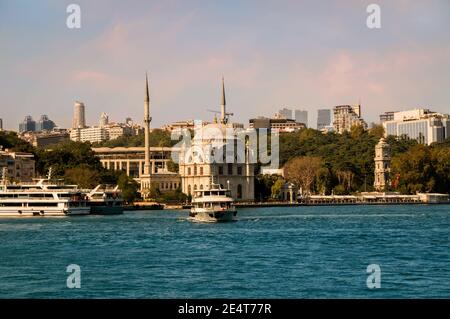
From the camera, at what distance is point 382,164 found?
265ft

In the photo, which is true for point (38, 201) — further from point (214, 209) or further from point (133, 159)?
point (133, 159)

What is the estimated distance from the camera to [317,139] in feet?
306

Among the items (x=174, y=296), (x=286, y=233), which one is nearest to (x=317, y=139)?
(x=286, y=233)

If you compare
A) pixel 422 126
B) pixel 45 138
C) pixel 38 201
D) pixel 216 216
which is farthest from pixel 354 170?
pixel 45 138

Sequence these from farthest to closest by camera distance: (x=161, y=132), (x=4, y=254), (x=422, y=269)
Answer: (x=161, y=132) → (x=4, y=254) → (x=422, y=269)

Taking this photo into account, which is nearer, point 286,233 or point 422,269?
point 422,269

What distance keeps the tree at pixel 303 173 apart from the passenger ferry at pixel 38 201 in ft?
105

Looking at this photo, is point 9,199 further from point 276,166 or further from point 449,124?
point 449,124

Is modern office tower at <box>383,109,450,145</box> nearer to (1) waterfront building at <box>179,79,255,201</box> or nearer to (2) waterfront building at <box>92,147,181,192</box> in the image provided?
(2) waterfront building at <box>92,147,181,192</box>

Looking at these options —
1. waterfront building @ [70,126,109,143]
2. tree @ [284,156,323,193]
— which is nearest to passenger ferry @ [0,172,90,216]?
tree @ [284,156,323,193]

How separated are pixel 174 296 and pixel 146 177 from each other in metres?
60.0

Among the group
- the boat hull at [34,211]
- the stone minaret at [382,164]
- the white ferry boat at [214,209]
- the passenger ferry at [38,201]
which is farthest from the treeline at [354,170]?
the white ferry boat at [214,209]

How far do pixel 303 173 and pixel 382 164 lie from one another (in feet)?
24.1

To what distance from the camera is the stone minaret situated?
80438mm
